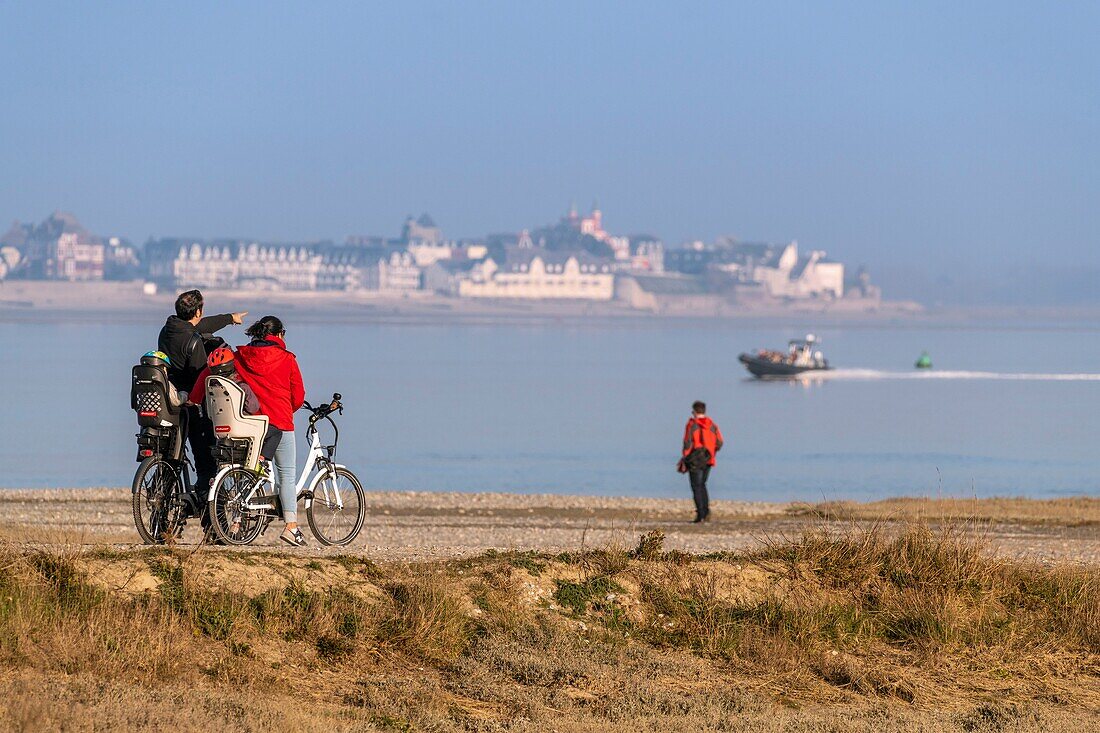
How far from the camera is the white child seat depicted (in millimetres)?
9492

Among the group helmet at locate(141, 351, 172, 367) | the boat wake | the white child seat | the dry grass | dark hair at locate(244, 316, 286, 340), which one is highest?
dark hair at locate(244, 316, 286, 340)

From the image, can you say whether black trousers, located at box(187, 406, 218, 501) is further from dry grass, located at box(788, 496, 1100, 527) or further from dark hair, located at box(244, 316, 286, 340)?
dry grass, located at box(788, 496, 1100, 527)

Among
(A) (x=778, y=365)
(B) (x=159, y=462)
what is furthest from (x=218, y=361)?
(A) (x=778, y=365)

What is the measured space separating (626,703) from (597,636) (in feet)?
3.14

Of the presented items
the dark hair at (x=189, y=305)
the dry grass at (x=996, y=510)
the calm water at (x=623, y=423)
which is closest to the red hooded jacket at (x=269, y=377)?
the dark hair at (x=189, y=305)

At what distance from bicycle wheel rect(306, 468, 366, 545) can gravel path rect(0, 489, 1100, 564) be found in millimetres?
169

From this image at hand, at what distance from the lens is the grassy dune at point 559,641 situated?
723 cm

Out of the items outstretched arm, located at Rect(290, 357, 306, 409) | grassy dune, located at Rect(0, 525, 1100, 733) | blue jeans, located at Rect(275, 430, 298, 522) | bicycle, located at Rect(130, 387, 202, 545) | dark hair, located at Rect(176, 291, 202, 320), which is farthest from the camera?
blue jeans, located at Rect(275, 430, 298, 522)

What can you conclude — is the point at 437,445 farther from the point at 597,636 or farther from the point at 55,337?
the point at 55,337

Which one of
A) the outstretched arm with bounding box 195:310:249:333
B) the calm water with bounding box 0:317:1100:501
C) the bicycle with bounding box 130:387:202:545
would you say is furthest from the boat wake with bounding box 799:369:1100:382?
the bicycle with bounding box 130:387:202:545

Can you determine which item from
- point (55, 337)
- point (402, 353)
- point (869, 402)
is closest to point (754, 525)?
point (869, 402)

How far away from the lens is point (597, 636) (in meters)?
8.59

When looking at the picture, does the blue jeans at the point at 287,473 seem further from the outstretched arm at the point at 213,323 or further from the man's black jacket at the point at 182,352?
the outstretched arm at the point at 213,323

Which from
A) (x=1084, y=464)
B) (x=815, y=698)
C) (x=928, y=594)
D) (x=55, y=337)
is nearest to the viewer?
(x=815, y=698)
